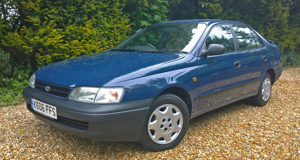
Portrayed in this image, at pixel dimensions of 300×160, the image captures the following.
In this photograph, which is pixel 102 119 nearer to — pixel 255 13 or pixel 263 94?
pixel 263 94

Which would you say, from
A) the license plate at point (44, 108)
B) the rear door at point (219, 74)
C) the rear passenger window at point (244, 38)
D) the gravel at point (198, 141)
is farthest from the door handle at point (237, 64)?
the license plate at point (44, 108)

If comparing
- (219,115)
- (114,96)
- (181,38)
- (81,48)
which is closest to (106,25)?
(81,48)

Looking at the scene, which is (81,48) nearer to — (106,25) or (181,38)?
(106,25)

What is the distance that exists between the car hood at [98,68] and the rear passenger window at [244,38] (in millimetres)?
1452

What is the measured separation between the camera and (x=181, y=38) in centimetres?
318

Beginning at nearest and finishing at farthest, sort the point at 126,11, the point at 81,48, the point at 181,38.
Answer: the point at 181,38
the point at 81,48
the point at 126,11

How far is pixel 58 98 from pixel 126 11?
4.36m

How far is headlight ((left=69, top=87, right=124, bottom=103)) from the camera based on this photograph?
7.19 feet

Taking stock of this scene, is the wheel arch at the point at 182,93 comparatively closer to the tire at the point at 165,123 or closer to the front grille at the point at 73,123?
the tire at the point at 165,123

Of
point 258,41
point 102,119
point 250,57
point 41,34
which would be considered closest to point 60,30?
point 41,34

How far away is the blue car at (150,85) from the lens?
7.30 ft

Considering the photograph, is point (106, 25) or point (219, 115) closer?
point (219, 115)

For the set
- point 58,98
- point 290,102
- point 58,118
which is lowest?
point 290,102

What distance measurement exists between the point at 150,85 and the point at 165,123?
1.60 ft
